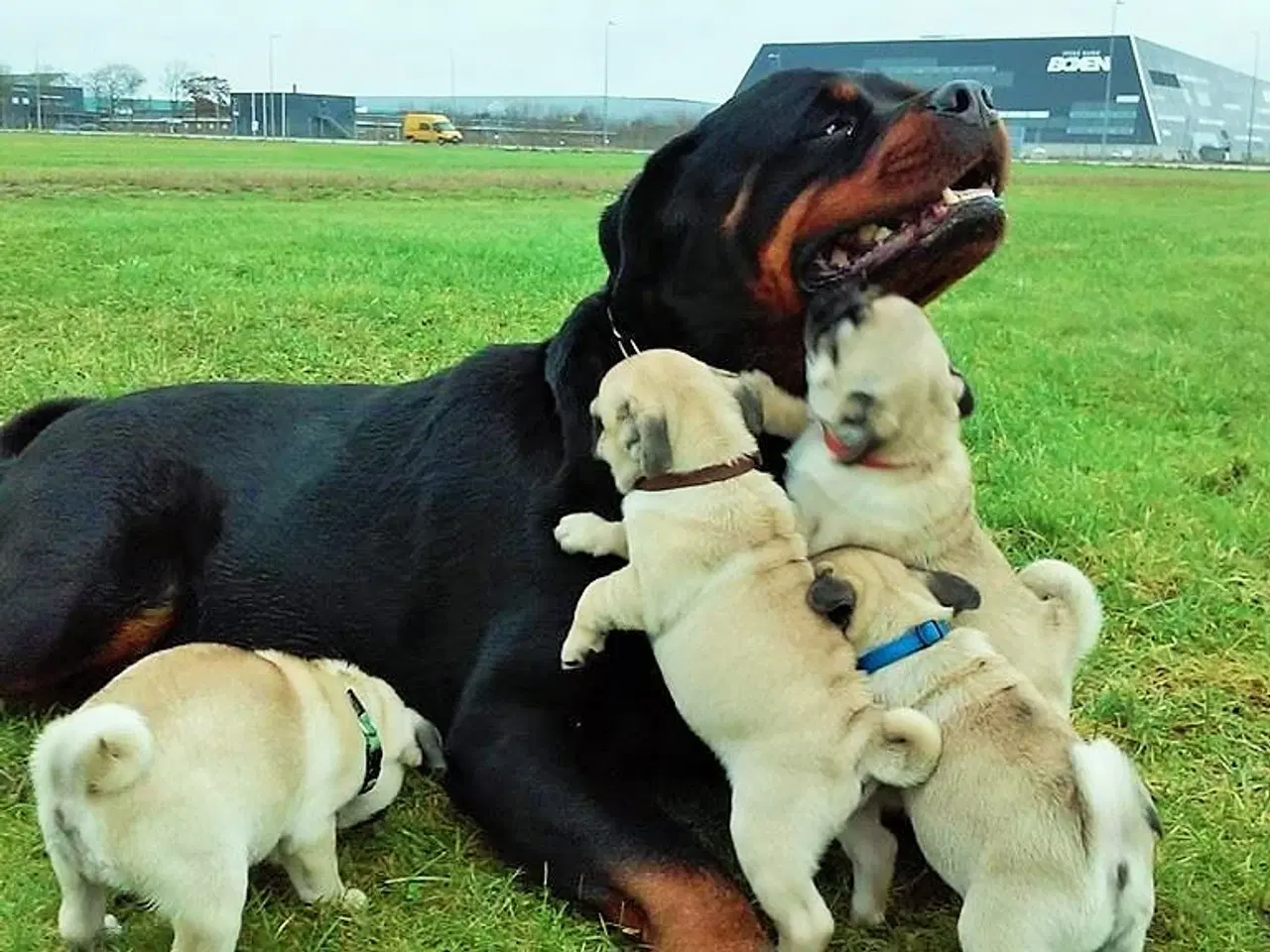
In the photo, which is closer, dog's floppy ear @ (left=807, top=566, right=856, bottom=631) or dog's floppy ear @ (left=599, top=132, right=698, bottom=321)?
dog's floppy ear @ (left=807, top=566, right=856, bottom=631)

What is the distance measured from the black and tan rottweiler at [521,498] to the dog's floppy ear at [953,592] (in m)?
0.74

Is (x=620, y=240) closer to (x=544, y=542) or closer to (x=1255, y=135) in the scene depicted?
(x=544, y=542)

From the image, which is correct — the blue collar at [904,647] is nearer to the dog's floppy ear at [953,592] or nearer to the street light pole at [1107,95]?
the dog's floppy ear at [953,592]

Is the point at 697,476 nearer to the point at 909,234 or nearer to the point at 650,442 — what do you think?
the point at 650,442

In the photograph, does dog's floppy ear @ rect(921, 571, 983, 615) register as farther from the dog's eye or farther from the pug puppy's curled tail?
the dog's eye

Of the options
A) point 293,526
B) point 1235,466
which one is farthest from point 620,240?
point 1235,466

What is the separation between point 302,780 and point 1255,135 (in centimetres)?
10078

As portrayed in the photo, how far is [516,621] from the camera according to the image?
13.2 feet

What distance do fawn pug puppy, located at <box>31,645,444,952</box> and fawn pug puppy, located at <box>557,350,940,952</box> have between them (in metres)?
0.61

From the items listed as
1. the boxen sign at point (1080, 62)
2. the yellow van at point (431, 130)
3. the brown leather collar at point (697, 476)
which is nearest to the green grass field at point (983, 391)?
the brown leather collar at point (697, 476)

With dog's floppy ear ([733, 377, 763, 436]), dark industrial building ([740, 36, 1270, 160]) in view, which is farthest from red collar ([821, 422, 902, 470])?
dark industrial building ([740, 36, 1270, 160])

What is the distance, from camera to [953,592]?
11.4 feet

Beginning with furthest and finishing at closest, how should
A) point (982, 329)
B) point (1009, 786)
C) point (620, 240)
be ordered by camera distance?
1. point (982, 329)
2. point (620, 240)
3. point (1009, 786)

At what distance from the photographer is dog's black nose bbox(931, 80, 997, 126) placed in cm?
404
